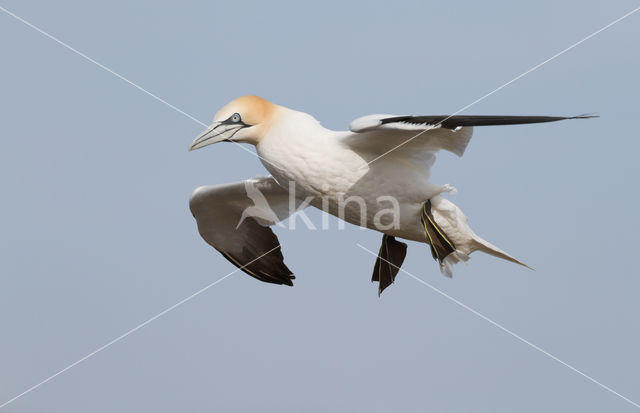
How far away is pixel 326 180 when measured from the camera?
9.77m

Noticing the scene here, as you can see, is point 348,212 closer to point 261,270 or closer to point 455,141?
point 455,141

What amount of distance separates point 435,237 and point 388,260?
5.09 ft

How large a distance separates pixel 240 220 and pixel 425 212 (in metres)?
3.12

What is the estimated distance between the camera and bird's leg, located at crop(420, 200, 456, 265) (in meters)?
10.3

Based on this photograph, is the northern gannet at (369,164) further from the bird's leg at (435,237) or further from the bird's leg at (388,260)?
the bird's leg at (388,260)

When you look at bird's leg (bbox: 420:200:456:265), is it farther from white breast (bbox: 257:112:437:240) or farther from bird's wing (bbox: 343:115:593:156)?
bird's wing (bbox: 343:115:593:156)

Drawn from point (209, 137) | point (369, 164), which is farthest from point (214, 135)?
point (369, 164)

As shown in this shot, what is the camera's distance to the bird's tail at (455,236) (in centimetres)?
1041

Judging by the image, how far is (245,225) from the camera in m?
12.4

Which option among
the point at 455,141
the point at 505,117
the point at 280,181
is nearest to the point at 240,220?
the point at 280,181

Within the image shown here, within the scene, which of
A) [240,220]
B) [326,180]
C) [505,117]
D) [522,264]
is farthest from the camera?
[240,220]

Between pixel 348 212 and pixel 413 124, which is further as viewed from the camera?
pixel 348 212

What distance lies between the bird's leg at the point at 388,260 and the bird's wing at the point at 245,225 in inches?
51.8

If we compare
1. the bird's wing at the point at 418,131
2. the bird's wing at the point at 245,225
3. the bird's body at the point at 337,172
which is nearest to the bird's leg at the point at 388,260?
the bird's wing at the point at 245,225
